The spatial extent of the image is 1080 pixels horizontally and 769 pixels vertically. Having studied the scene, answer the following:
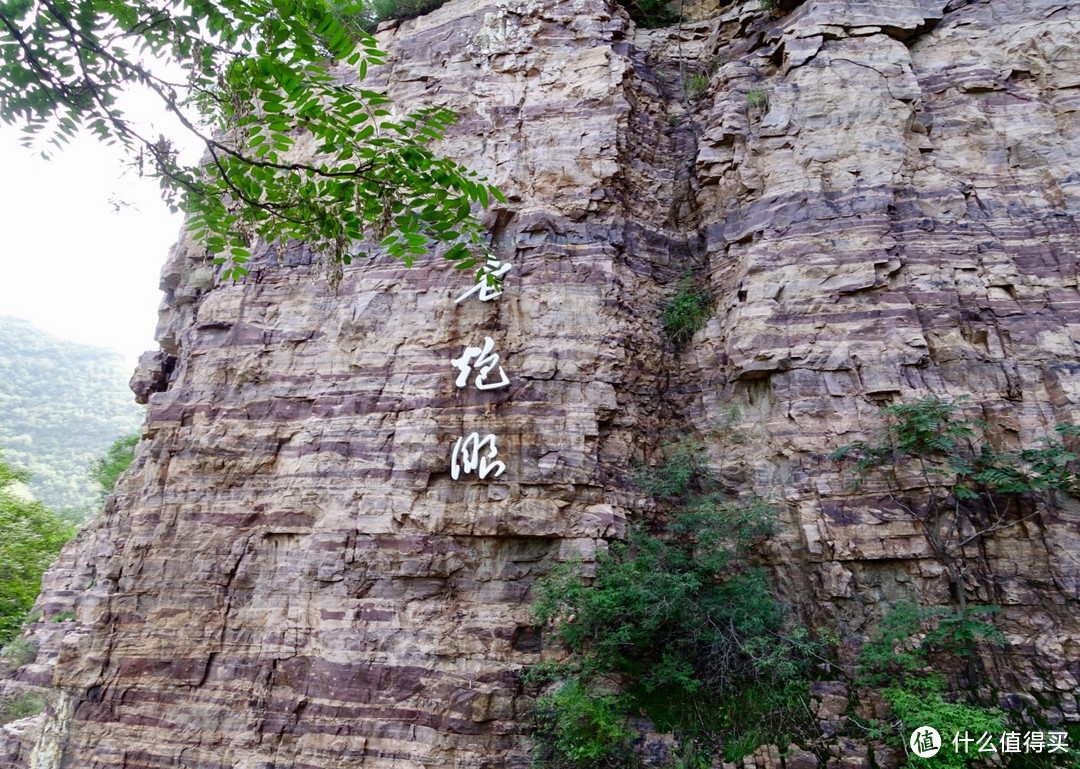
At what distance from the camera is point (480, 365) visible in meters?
8.36

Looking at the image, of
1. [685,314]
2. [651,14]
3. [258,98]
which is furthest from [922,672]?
[651,14]

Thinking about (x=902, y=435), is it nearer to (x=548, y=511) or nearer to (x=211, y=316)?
A: (x=548, y=511)

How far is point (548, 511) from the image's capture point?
768 cm

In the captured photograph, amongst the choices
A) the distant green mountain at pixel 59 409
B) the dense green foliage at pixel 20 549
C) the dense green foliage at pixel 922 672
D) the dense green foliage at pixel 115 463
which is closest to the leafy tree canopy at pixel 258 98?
the dense green foliage at pixel 922 672

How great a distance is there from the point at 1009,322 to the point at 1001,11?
496cm

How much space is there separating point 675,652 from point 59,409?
150ft

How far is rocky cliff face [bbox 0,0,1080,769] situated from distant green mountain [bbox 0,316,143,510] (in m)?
23.7

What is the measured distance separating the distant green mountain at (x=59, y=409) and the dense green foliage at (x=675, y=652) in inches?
1099

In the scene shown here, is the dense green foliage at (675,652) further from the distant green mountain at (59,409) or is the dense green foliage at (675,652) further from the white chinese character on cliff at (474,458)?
the distant green mountain at (59,409)

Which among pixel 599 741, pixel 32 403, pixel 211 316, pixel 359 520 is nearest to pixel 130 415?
pixel 32 403

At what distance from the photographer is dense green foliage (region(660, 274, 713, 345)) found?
357 inches

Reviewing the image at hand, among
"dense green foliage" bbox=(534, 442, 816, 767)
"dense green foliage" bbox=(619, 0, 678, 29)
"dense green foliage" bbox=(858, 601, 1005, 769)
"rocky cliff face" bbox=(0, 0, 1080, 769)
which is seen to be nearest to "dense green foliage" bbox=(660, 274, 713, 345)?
"rocky cliff face" bbox=(0, 0, 1080, 769)

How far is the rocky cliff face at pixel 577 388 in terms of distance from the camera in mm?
7082

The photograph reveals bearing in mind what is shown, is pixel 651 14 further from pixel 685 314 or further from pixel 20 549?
pixel 20 549
